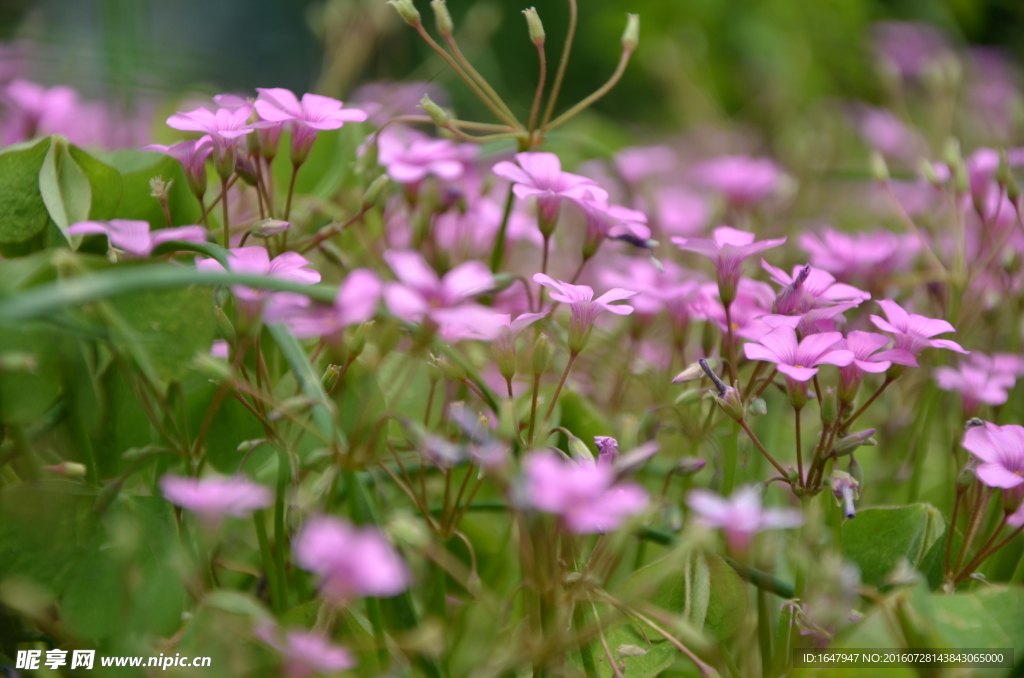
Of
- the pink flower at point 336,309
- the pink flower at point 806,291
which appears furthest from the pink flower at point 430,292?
the pink flower at point 806,291

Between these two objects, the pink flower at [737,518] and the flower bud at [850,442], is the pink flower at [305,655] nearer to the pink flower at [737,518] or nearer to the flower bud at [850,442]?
the pink flower at [737,518]

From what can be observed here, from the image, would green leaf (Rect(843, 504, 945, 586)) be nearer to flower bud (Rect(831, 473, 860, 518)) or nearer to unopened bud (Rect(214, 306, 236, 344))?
flower bud (Rect(831, 473, 860, 518))

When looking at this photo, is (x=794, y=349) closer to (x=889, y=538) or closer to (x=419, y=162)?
(x=889, y=538)

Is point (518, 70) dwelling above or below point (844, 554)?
below

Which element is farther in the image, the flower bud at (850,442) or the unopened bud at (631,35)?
the unopened bud at (631,35)

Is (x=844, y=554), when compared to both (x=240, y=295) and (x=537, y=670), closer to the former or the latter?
(x=537, y=670)

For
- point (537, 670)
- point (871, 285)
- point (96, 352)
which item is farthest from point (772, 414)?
point (96, 352)
